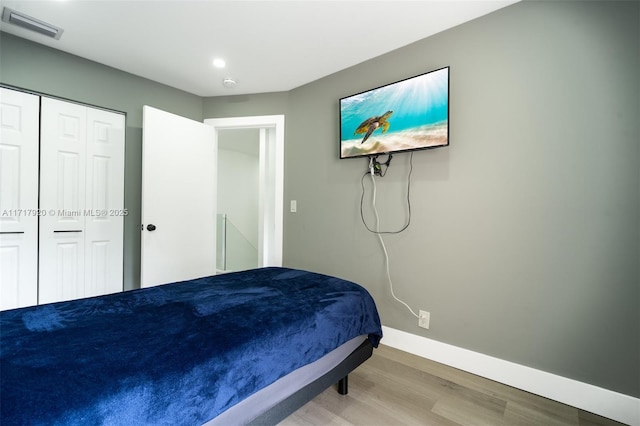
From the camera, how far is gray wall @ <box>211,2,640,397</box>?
Answer: 1.52 m

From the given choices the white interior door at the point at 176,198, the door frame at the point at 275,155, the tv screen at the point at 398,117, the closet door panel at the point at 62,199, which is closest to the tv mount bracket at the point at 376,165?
the tv screen at the point at 398,117

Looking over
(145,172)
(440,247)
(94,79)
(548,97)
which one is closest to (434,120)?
(548,97)

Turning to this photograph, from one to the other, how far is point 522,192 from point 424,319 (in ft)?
3.76

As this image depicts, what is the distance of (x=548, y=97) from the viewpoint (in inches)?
67.2

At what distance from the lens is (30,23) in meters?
2.03

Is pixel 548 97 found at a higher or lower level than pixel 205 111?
lower

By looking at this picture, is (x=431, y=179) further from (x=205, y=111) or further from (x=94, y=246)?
(x=94, y=246)

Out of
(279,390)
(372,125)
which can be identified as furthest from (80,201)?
(372,125)

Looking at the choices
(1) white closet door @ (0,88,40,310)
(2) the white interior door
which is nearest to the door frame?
(2) the white interior door

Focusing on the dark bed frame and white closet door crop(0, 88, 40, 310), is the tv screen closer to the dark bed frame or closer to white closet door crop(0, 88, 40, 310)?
the dark bed frame

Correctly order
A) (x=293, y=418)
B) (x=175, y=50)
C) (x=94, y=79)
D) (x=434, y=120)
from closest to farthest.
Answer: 1. (x=293, y=418)
2. (x=434, y=120)
3. (x=175, y=50)
4. (x=94, y=79)

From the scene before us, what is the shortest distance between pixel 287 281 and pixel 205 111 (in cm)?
266

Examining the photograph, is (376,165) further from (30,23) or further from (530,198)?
(30,23)

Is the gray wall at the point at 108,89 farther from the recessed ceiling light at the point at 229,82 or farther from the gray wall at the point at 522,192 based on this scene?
the recessed ceiling light at the point at 229,82
